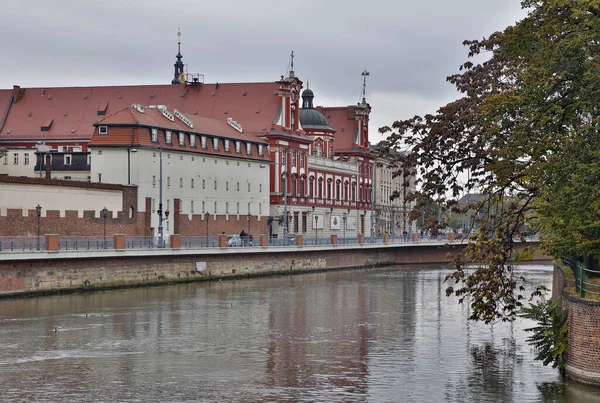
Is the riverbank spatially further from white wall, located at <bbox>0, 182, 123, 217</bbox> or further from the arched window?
the arched window

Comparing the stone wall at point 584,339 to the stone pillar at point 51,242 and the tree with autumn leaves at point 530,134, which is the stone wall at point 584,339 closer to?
the tree with autumn leaves at point 530,134

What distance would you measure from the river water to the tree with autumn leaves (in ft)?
12.0

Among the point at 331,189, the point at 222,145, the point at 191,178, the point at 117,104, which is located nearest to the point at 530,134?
the point at 191,178

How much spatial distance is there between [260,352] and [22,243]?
23.2 m

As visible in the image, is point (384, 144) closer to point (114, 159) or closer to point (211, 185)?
point (114, 159)

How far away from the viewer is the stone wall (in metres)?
28.5

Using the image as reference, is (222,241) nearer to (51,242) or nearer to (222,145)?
(51,242)

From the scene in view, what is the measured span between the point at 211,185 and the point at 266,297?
3557 cm

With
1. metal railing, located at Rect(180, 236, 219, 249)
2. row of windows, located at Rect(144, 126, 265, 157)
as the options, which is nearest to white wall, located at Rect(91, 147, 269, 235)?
row of windows, located at Rect(144, 126, 265, 157)

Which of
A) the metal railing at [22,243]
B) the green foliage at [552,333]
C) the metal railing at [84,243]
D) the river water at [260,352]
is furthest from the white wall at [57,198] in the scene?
the green foliage at [552,333]

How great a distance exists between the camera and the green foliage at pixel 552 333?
104 feet

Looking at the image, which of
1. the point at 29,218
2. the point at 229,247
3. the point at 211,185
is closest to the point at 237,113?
the point at 211,185

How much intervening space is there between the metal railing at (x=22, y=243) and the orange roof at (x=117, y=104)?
48.8m

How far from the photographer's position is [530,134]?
30.6m
